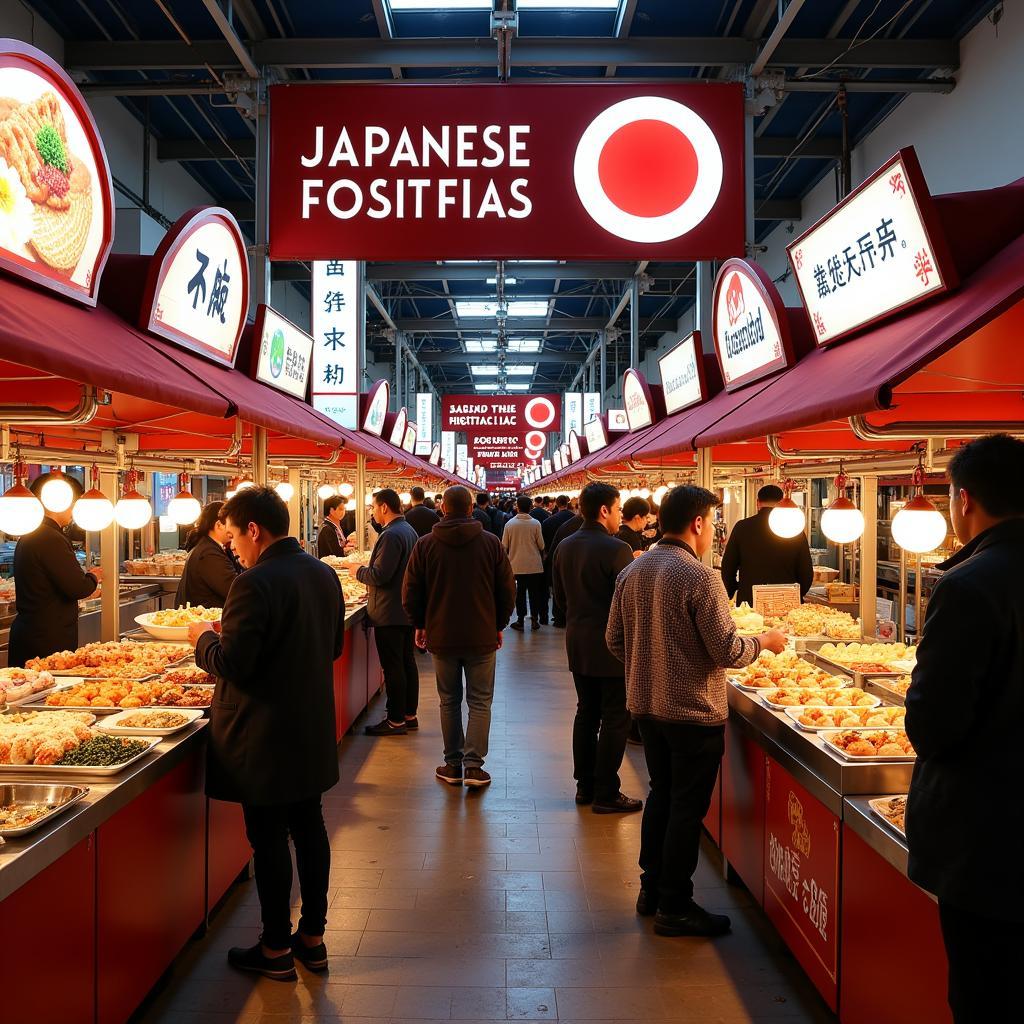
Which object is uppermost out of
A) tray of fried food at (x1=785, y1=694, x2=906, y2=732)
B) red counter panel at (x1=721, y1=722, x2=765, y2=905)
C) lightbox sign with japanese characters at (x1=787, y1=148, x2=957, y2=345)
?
lightbox sign with japanese characters at (x1=787, y1=148, x2=957, y2=345)

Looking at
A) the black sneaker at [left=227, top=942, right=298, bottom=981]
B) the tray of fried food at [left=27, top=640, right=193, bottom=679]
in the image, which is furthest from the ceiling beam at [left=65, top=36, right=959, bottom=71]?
the black sneaker at [left=227, top=942, right=298, bottom=981]

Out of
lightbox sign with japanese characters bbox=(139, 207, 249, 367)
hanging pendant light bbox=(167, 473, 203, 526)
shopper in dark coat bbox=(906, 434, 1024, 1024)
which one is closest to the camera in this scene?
shopper in dark coat bbox=(906, 434, 1024, 1024)

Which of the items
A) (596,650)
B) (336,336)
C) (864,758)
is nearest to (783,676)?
(596,650)

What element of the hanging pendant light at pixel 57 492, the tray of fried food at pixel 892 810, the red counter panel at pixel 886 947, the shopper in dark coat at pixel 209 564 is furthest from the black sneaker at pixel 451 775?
the tray of fried food at pixel 892 810

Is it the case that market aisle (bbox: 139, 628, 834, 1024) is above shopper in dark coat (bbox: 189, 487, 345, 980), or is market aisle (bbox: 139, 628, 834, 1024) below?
below

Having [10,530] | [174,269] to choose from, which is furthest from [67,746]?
[174,269]

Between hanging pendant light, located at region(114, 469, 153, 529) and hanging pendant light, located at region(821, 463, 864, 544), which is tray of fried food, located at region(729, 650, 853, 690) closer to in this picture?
hanging pendant light, located at region(821, 463, 864, 544)

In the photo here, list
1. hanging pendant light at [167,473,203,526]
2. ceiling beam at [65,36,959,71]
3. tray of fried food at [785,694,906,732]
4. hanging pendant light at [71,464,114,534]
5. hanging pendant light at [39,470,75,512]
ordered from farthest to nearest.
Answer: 1. ceiling beam at [65,36,959,71]
2. hanging pendant light at [167,473,203,526]
3. hanging pendant light at [39,470,75,512]
4. hanging pendant light at [71,464,114,534]
5. tray of fried food at [785,694,906,732]

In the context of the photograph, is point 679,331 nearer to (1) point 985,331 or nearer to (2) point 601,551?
(2) point 601,551

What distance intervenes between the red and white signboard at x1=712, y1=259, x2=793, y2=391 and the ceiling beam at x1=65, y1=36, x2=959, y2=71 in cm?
389

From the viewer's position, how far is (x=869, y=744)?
3434 mm

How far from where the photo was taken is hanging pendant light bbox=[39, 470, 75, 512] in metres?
5.94

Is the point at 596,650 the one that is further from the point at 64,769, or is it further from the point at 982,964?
the point at 982,964

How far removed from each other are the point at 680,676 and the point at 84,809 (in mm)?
2452
